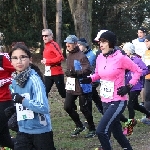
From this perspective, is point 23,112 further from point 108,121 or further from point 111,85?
point 111,85

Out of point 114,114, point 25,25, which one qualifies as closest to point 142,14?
point 25,25

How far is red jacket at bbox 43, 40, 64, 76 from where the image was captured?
9.33m

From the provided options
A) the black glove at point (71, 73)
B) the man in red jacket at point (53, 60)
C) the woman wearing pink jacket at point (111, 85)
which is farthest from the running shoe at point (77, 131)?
the woman wearing pink jacket at point (111, 85)

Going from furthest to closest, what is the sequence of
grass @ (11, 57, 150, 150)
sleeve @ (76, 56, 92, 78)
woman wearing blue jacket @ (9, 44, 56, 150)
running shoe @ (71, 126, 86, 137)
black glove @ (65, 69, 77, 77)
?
running shoe @ (71, 126, 86, 137) → black glove @ (65, 69, 77, 77) → sleeve @ (76, 56, 92, 78) → grass @ (11, 57, 150, 150) → woman wearing blue jacket @ (9, 44, 56, 150)

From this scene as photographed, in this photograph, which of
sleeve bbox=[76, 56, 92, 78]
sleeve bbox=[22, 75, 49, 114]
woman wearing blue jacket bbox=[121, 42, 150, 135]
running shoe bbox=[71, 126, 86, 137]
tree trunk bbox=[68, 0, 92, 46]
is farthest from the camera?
tree trunk bbox=[68, 0, 92, 46]

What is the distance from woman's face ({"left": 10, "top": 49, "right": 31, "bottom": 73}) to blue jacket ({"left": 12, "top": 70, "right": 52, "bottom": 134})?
12 centimetres

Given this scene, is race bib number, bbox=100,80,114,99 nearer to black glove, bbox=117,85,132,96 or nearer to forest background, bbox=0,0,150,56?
black glove, bbox=117,85,132,96

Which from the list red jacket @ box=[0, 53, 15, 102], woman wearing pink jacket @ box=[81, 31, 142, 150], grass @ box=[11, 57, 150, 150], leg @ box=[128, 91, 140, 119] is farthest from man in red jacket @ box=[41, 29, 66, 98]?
red jacket @ box=[0, 53, 15, 102]

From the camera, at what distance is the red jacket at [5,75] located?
5656mm

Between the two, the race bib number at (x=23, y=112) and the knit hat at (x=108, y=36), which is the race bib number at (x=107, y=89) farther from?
the race bib number at (x=23, y=112)

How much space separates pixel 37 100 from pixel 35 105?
0.09 m

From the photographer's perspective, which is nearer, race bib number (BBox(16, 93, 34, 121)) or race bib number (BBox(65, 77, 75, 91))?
race bib number (BBox(16, 93, 34, 121))

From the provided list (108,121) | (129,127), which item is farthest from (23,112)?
(129,127)

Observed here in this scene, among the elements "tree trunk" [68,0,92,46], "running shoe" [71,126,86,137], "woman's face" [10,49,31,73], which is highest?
"tree trunk" [68,0,92,46]
